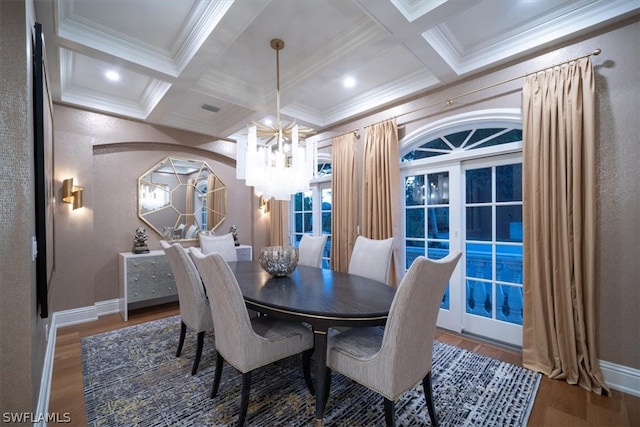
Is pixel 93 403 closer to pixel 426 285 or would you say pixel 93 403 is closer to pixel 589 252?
pixel 426 285

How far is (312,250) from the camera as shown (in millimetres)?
3223

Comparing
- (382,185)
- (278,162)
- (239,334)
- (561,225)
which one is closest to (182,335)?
(239,334)

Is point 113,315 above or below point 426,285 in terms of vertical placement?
below

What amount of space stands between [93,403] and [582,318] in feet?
11.5

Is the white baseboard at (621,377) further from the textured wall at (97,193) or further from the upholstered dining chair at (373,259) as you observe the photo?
the textured wall at (97,193)

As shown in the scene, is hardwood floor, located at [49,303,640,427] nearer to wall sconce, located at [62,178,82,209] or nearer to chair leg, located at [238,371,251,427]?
chair leg, located at [238,371,251,427]

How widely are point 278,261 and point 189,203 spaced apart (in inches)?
110

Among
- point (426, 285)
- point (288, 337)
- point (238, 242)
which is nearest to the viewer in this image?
point (426, 285)

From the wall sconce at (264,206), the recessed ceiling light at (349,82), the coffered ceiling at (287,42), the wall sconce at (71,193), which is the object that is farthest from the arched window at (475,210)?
the wall sconce at (71,193)

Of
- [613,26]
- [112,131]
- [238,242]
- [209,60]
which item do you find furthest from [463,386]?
[112,131]

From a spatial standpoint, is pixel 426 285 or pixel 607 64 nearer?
pixel 426 285

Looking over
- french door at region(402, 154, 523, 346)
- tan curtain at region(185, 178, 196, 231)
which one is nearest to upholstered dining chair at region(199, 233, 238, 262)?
tan curtain at region(185, 178, 196, 231)

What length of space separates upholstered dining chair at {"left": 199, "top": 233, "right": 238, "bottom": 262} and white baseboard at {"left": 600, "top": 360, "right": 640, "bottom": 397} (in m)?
3.52

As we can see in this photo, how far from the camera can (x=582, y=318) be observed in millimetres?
2076
